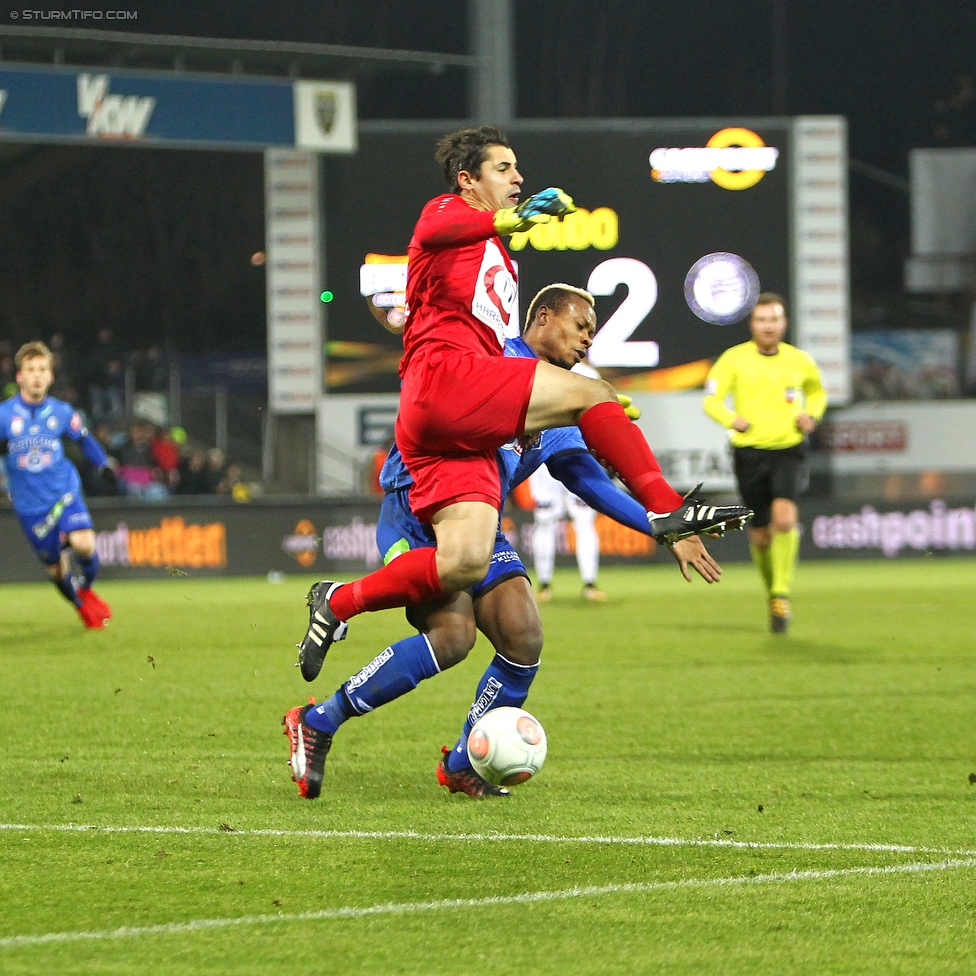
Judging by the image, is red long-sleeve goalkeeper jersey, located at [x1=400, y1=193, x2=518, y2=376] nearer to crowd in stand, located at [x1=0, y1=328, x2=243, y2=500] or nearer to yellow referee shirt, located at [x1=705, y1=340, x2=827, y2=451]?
yellow referee shirt, located at [x1=705, y1=340, x2=827, y2=451]

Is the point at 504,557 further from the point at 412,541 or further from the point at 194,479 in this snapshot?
the point at 194,479

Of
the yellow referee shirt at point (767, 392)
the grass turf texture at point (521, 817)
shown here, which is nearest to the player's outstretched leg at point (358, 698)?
the grass turf texture at point (521, 817)

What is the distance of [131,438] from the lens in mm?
21000

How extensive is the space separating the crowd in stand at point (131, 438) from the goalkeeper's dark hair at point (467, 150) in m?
13.5

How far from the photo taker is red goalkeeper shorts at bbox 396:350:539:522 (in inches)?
185

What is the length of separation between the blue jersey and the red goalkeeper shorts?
7.02 m

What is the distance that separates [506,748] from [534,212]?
158cm

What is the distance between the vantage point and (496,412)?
4691mm

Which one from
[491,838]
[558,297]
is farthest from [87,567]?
[491,838]

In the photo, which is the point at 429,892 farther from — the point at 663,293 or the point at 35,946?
the point at 663,293

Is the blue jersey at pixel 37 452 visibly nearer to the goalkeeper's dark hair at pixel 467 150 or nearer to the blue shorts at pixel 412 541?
the blue shorts at pixel 412 541

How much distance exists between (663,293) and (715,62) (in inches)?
734

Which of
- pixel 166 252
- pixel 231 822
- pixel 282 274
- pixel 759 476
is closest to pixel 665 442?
pixel 282 274

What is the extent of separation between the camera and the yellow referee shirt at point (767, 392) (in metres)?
10.9
